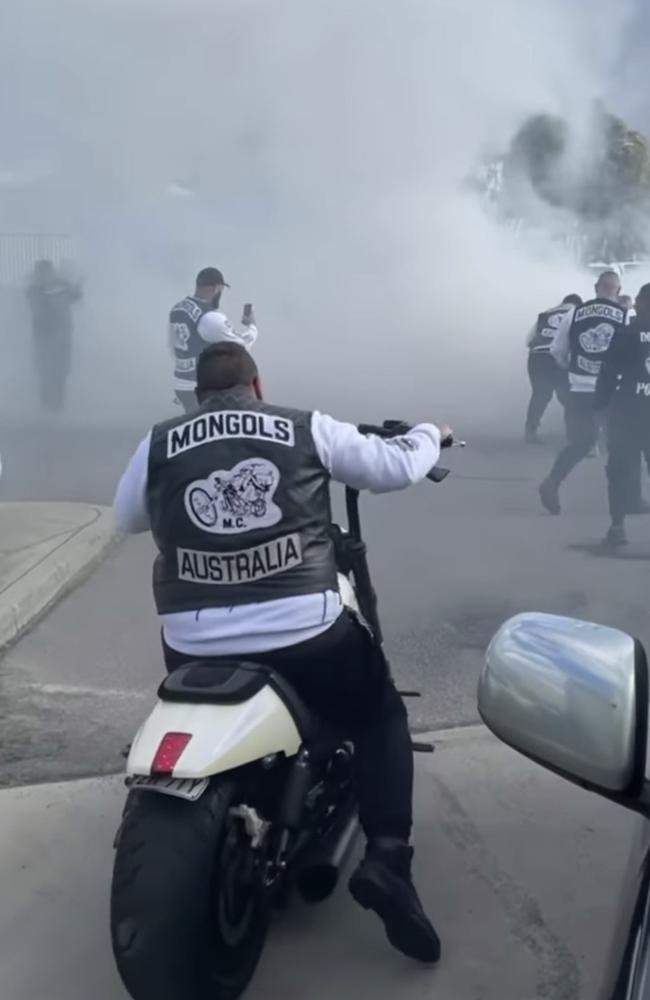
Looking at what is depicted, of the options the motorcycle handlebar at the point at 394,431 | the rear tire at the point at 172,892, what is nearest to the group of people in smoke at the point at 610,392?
the motorcycle handlebar at the point at 394,431

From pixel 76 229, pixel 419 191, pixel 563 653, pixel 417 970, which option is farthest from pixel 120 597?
pixel 419 191

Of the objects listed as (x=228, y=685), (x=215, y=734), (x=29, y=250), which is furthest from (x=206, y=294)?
(x=29, y=250)

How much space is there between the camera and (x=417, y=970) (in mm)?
2893

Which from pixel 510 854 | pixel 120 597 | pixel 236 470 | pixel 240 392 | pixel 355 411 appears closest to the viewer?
pixel 236 470

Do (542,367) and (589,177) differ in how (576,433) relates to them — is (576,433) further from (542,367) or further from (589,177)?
(589,177)

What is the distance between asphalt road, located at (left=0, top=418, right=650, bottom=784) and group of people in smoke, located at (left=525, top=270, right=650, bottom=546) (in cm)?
24

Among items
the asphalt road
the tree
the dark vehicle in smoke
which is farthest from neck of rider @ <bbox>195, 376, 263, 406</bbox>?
the tree

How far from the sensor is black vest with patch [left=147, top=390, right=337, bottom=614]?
2.75 m

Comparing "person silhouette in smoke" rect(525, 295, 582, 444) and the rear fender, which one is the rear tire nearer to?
the rear fender

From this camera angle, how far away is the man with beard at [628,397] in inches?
→ 297

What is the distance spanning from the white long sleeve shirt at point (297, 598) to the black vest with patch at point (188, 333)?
6461 mm

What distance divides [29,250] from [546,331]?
889cm

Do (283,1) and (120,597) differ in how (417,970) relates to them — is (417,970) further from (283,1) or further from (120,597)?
(283,1)

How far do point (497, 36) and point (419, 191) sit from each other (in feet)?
8.28
